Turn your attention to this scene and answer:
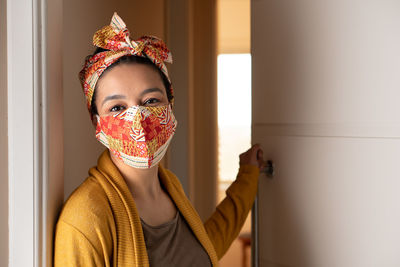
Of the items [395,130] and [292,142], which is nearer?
[395,130]

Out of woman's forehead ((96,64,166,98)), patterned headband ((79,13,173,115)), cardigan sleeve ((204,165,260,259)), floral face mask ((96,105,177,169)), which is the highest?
patterned headband ((79,13,173,115))

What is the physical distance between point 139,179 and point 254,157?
42 centimetres

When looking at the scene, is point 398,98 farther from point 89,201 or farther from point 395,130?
point 89,201

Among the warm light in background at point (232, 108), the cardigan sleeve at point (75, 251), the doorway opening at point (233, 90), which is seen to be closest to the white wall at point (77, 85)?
the cardigan sleeve at point (75, 251)

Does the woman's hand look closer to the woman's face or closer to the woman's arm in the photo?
the woman's arm

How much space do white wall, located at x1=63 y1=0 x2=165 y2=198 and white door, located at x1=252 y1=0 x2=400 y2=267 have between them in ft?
1.68

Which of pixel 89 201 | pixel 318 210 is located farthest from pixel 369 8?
pixel 89 201

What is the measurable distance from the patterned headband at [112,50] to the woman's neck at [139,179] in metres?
0.16

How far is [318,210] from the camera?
1.22 metres

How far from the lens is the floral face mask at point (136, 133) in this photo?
0.96 metres

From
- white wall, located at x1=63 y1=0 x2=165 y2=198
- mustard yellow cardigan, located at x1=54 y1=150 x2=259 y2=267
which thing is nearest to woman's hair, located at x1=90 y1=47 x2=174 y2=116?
mustard yellow cardigan, located at x1=54 y1=150 x2=259 y2=267

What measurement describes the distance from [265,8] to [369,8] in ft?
1.14

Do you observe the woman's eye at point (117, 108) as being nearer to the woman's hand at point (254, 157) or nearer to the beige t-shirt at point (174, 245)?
the beige t-shirt at point (174, 245)

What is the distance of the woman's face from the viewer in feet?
3.25
